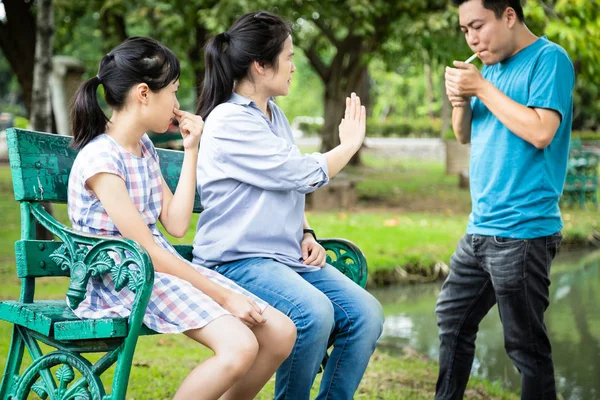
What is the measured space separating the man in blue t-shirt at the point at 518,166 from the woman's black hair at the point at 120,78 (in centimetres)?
111

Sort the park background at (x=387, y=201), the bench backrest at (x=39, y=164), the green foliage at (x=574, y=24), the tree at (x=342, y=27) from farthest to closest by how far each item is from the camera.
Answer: the tree at (x=342, y=27) < the green foliage at (x=574, y=24) < the park background at (x=387, y=201) < the bench backrest at (x=39, y=164)

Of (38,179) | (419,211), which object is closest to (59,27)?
(419,211)

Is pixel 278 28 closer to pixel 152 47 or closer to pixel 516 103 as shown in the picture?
pixel 152 47

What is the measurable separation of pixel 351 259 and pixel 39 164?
4.35 feet

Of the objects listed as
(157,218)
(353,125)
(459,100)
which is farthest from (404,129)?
(157,218)

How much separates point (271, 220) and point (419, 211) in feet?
29.0

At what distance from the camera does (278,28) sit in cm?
298

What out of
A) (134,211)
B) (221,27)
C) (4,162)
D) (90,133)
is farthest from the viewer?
(4,162)

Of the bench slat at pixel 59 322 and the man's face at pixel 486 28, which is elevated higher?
the man's face at pixel 486 28

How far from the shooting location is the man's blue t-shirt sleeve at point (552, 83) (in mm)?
3025

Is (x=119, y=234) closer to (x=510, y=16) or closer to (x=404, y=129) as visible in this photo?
(x=510, y=16)

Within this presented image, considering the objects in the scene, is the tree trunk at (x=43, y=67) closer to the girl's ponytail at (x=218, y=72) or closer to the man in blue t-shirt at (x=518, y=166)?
the girl's ponytail at (x=218, y=72)

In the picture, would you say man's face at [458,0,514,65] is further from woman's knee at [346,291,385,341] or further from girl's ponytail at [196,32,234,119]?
woman's knee at [346,291,385,341]

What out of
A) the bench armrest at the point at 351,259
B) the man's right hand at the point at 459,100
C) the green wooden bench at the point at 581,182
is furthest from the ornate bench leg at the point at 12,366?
the green wooden bench at the point at 581,182
